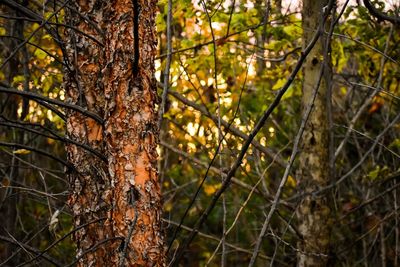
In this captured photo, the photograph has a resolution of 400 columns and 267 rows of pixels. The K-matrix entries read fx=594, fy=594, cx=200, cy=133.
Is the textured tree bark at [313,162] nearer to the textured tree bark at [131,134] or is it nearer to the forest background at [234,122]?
the forest background at [234,122]

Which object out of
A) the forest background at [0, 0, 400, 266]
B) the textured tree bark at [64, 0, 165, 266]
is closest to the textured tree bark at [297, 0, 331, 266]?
the forest background at [0, 0, 400, 266]

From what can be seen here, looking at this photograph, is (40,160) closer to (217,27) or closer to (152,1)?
(217,27)

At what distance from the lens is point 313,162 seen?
4.48 metres

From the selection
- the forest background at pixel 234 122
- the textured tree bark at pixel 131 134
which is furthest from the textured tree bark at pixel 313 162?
the textured tree bark at pixel 131 134

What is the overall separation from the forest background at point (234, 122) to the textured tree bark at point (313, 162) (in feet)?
0.16

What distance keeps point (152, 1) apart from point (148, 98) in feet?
1.48

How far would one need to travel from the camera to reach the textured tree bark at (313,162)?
14.4 feet

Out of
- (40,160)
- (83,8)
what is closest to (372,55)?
(83,8)

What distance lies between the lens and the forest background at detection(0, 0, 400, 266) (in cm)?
305

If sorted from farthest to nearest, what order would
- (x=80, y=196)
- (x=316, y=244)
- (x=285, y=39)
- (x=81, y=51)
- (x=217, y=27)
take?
1. (x=217, y=27)
2. (x=285, y=39)
3. (x=316, y=244)
4. (x=81, y=51)
5. (x=80, y=196)

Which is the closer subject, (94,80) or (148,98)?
(148,98)

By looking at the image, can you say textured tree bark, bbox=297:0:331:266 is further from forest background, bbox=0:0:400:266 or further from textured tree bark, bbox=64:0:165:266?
textured tree bark, bbox=64:0:165:266

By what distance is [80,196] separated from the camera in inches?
128

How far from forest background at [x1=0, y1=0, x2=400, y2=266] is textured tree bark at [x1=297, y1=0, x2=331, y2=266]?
0.16 ft
